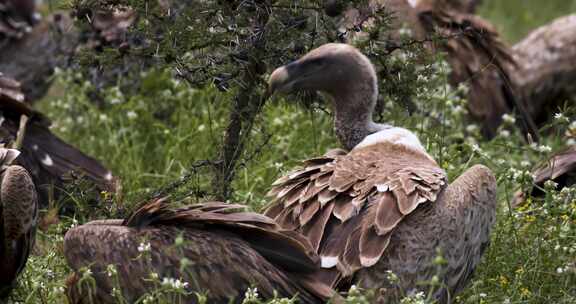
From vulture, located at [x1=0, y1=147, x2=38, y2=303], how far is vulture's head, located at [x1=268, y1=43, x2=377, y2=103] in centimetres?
118

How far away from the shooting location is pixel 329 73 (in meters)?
5.38

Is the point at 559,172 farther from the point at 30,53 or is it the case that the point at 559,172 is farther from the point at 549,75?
the point at 30,53

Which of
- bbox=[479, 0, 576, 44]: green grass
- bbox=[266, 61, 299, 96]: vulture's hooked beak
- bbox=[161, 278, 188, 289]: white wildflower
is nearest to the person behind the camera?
bbox=[161, 278, 188, 289]: white wildflower

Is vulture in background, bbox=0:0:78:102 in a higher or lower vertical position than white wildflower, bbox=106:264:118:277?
higher

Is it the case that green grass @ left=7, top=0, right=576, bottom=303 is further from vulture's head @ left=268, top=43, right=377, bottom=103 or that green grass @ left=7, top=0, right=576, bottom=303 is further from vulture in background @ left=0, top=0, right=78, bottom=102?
vulture's head @ left=268, top=43, right=377, bottom=103

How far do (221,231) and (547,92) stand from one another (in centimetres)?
565

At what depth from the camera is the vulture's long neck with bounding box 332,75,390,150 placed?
5.51m

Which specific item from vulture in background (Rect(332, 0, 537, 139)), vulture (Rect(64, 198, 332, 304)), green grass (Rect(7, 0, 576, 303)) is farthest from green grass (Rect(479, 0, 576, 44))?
vulture (Rect(64, 198, 332, 304))

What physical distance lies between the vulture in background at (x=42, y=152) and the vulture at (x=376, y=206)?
185cm

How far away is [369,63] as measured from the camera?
552cm

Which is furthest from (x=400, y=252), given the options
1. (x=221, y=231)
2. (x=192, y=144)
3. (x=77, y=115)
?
(x=77, y=115)

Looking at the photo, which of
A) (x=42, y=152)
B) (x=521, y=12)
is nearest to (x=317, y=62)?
(x=42, y=152)

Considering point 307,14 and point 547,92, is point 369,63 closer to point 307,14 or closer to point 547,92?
point 307,14

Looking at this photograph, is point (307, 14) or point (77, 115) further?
point (77, 115)
